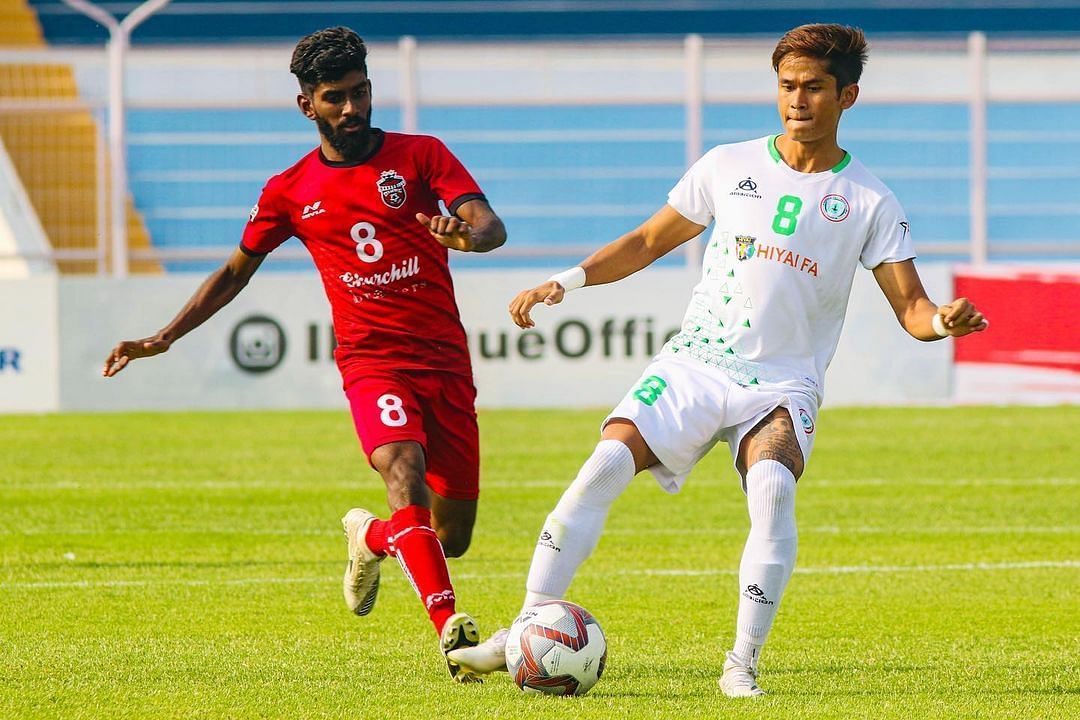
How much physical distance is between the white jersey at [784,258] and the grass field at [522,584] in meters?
0.99

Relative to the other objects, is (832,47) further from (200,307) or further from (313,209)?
(200,307)

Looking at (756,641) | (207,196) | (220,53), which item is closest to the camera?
(756,641)

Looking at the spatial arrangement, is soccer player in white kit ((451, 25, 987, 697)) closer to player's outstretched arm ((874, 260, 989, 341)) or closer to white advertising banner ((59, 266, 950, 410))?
player's outstretched arm ((874, 260, 989, 341))

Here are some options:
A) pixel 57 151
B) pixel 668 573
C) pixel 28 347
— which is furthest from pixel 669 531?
pixel 57 151

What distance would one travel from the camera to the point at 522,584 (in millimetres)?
7672

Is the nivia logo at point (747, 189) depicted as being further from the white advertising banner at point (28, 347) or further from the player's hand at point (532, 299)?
the white advertising banner at point (28, 347)

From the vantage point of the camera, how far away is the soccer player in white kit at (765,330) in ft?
17.2

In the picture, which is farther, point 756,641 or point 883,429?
point 883,429

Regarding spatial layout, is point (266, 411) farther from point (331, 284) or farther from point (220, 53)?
point (331, 284)

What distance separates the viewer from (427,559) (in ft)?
17.9

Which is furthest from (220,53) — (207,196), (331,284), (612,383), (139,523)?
(331,284)

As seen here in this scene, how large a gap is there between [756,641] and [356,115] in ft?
7.16

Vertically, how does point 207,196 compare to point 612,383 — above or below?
above

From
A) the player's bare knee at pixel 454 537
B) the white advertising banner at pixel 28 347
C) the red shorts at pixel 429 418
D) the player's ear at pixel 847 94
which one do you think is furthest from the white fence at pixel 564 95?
the player's ear at pixel 847 94
